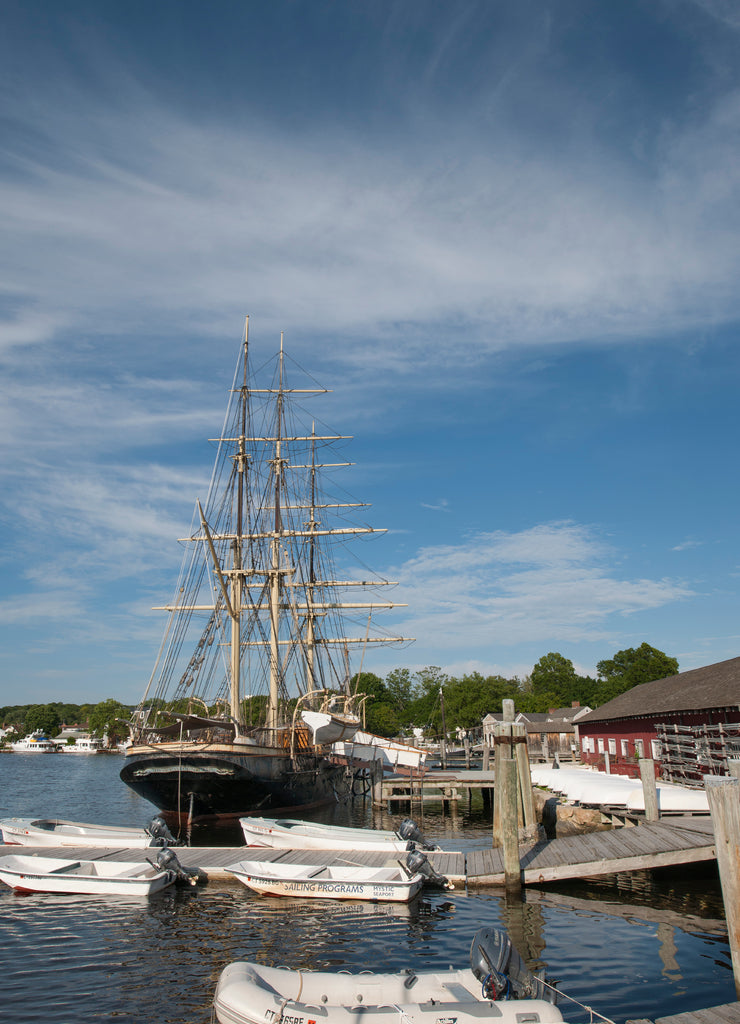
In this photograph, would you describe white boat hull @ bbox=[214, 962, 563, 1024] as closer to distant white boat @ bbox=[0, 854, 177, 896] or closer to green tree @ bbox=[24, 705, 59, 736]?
distant white boat @ bbox=[0, 854, 177, 896]

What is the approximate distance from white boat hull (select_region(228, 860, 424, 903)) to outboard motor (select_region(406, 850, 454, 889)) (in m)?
0.17

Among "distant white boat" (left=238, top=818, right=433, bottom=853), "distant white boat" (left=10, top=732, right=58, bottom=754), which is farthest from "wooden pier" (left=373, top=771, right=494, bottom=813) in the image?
"distant white boat" (left=10, top=732, right=58, bottom=754)

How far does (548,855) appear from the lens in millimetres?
18969

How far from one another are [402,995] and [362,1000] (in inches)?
21.8

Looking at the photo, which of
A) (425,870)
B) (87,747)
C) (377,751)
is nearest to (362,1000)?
(425,870)

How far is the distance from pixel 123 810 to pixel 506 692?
268 ft

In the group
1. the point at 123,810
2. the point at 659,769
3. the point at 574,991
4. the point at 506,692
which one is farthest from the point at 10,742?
the point at 574,991

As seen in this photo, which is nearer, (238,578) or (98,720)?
(238,578)

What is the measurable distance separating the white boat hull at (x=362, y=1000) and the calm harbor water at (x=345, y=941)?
5.08 ft

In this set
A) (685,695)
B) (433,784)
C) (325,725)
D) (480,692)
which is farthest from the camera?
(480,692)

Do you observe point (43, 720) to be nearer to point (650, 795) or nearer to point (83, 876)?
point (83, 876)

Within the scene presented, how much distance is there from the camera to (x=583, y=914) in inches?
640

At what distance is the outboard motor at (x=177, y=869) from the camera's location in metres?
18.6

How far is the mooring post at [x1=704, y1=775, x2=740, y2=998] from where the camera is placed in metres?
10.3
